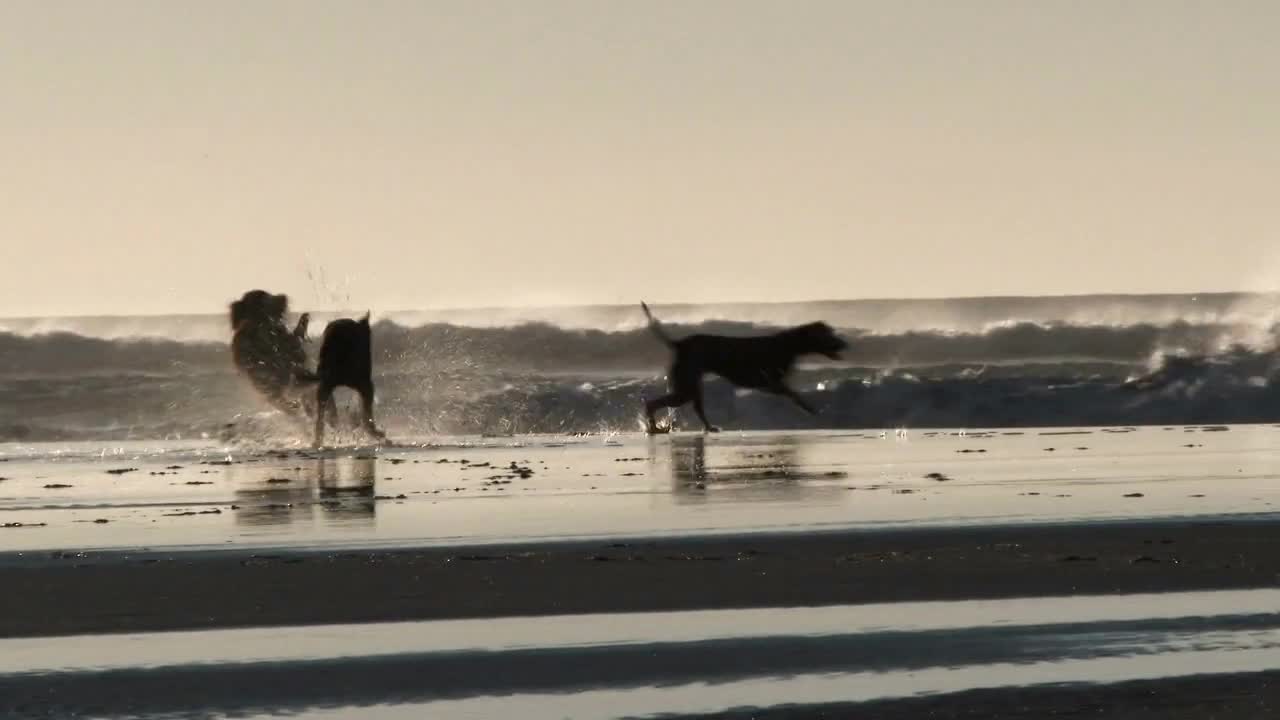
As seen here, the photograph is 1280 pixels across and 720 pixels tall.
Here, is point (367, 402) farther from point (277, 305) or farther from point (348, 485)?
point (348, 485)

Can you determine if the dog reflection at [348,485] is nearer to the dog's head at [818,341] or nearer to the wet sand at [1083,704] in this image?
the wet sand at [1083,704]

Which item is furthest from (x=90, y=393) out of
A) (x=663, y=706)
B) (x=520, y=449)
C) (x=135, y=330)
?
(x=663, y=706)

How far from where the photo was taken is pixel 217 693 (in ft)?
22.4

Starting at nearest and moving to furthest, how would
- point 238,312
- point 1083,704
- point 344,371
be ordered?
point 1083,704
point 344,371
point 238,312

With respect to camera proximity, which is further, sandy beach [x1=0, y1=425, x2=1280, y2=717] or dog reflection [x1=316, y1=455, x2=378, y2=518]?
dog reflection [x1=316, y1=455, x2=378, y2=518]

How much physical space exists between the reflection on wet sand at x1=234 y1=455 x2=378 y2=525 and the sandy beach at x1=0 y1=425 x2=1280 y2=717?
0.06 metres

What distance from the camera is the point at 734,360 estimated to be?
2597 cm

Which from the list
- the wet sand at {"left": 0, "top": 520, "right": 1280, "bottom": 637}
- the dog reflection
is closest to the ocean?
the dog reflection

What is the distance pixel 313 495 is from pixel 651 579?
5.80m

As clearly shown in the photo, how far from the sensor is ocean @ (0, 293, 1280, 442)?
30.5 meters

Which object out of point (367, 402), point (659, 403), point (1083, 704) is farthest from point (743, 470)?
point (1083, 704)

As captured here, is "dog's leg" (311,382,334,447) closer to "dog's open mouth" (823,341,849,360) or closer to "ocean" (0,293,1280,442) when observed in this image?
"ocean" (0,293,1280,442)

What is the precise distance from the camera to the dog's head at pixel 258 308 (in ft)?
85.4

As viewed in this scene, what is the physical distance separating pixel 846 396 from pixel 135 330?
71.0ft
